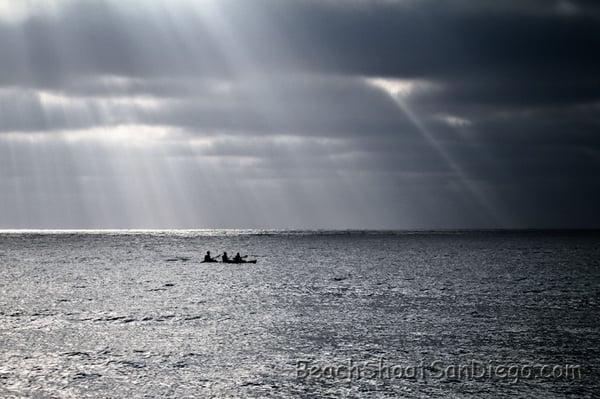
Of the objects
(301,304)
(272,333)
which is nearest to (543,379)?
(272,333)

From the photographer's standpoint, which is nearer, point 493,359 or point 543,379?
point 543,379

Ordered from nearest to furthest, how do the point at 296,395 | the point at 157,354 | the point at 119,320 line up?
the point at 296,395 < the point at 157,354 < the point at 119,320

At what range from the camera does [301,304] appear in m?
47.0

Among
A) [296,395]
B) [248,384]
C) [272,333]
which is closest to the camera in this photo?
[296,395]

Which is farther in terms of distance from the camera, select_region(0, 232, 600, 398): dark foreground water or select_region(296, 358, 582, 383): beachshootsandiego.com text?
select_region(296, 358, 582, 383): beachshootsandiego.com text

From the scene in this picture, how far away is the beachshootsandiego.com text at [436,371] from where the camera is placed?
76.9 ft

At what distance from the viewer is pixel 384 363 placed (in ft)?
84.9

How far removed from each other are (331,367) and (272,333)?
9111 millimetres

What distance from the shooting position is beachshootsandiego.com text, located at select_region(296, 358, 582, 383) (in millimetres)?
23453

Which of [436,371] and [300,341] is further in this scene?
[300,341]

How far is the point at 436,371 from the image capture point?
24.4m

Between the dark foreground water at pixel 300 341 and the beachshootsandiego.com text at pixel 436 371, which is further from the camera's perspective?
the beachshootsandiego.com text at pixel 436 371

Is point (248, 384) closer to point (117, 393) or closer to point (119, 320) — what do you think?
point (117, 393)

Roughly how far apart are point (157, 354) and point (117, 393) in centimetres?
651
